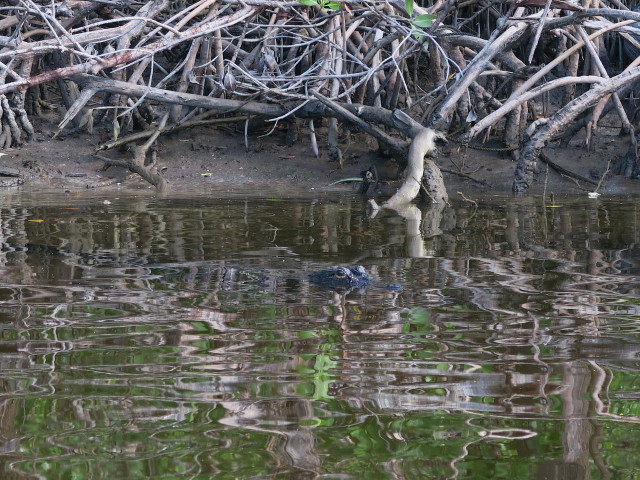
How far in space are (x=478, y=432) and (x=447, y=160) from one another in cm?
568

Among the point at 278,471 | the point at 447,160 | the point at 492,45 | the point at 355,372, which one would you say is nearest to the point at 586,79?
the point at 492,45

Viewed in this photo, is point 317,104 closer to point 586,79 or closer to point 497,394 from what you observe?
point 586,79

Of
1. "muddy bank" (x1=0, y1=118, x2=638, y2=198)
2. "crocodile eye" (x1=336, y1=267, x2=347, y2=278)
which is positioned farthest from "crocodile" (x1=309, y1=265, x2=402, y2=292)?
"muddy bank" (x1=0, y1=118, x2=638, y2=198)

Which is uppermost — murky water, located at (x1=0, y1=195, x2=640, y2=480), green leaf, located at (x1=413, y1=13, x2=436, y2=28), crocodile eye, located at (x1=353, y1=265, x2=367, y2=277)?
green leaf, located at (x1=413, y1=13, x2=436, y2=28)

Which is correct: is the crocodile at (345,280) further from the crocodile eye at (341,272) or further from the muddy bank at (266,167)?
the muddy bank at (266,167)

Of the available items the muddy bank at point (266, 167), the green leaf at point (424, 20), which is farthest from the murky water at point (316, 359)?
the muddy bank at point (266, 167)

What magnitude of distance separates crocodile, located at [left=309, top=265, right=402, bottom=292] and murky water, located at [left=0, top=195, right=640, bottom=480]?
0.05 metres

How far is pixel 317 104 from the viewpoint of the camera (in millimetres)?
7047

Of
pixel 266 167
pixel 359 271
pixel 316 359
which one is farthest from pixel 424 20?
pixel 316 359

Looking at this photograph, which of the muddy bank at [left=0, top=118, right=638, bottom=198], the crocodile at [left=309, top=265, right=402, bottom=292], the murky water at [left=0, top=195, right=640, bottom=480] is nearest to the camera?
the murky water at [left=0, top=195, right=640, bottom=480]

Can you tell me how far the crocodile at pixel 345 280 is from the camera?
10.6ft

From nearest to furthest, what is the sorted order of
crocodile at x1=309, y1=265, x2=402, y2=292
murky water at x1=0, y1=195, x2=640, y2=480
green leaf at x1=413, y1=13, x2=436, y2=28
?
murky water at x1=0, y1=195, x2=640, y2=480 < crocodile at x1=309, y1=265, x2=402, y2=292 < green leaf at x1=413, y1=13, x2=436, y2=28

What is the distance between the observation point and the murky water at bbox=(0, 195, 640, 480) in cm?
165

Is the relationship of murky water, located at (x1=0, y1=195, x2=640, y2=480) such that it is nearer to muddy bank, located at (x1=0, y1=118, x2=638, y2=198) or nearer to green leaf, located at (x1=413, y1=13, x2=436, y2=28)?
green leaf, located at (x1=413, y1=13, x2=436, y2=28)
